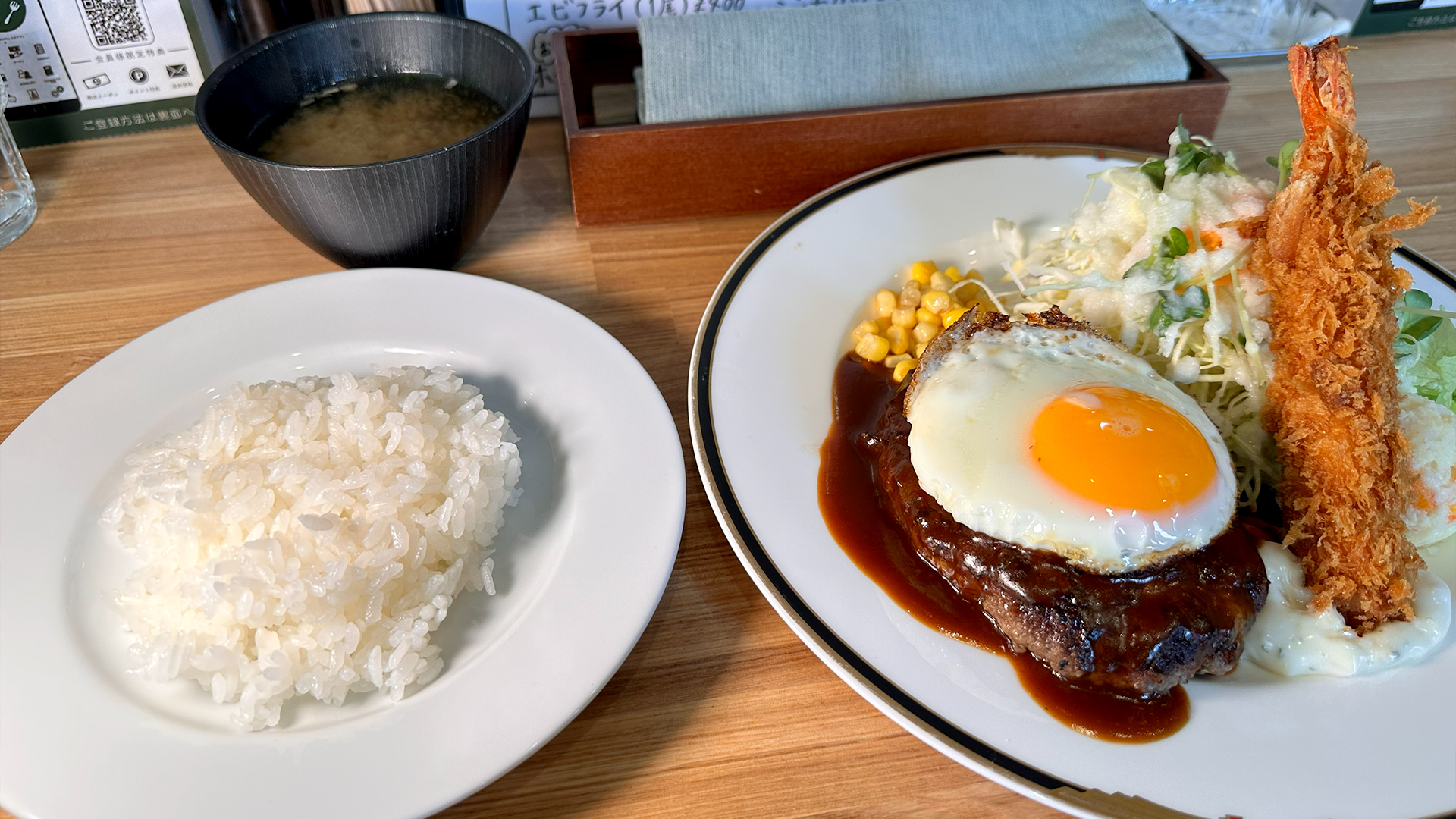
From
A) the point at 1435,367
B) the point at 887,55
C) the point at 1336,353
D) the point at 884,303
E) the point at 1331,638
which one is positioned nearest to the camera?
the point at 1331,638

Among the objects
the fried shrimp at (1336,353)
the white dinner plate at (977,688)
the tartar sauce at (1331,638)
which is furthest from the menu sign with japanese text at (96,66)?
the tartar sauce at (1331,638)

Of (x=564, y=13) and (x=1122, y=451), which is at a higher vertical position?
(x=564, y=13)

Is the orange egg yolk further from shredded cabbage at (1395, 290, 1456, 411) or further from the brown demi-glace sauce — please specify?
shredded cabbage at (1395, 290, 1456, 411)

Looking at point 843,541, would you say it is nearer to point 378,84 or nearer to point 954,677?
point 954,677

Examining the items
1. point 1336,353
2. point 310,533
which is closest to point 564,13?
point 310,533

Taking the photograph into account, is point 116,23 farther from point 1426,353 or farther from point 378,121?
point 1426,353

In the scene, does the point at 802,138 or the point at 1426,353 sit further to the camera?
the point at 802,138

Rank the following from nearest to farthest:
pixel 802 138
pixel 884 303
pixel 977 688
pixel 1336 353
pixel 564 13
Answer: pixel 977 688, pixel 1336 353, pixel 884 303, pixel 802 138, pixel 564 13

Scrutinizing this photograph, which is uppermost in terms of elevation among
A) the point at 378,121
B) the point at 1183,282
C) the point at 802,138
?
the point at 378,121
